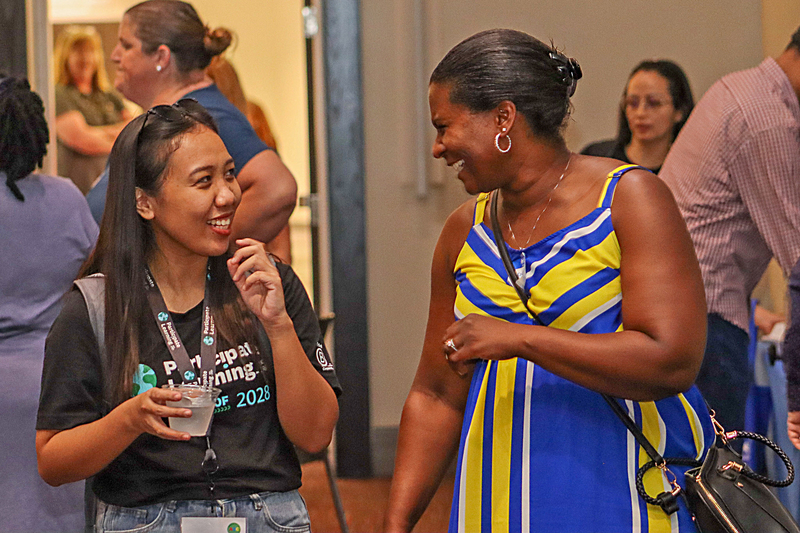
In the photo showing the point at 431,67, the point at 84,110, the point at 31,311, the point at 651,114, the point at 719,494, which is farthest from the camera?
the point at 84,110

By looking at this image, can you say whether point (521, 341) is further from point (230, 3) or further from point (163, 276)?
point (230, 3)

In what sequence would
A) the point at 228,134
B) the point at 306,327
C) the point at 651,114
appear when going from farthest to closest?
1. the point at 651,114
2. the point at 228,134
3. the point at 306,327

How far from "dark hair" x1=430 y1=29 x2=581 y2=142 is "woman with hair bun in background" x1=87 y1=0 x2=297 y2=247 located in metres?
1.21

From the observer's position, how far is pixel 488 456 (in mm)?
1442

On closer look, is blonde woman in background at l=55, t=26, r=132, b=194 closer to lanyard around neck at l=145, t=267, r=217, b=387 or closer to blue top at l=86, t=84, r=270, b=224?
blue top at l=86, t=84, r=270, b=224

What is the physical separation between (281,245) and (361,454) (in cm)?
120

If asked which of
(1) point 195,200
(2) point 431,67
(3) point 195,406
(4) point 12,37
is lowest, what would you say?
(3) point 195,406

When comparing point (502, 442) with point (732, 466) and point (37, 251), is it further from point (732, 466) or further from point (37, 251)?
point (37, 251)

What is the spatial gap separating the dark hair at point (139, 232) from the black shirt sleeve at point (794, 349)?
1.28 m

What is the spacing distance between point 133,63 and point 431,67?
6.35ft

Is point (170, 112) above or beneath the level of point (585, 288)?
above

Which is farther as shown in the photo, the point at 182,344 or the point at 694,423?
the point at 182,344

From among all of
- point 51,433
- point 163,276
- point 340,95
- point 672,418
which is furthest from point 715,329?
point 340,95

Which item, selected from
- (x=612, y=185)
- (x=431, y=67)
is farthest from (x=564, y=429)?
(x=431, y=67)
